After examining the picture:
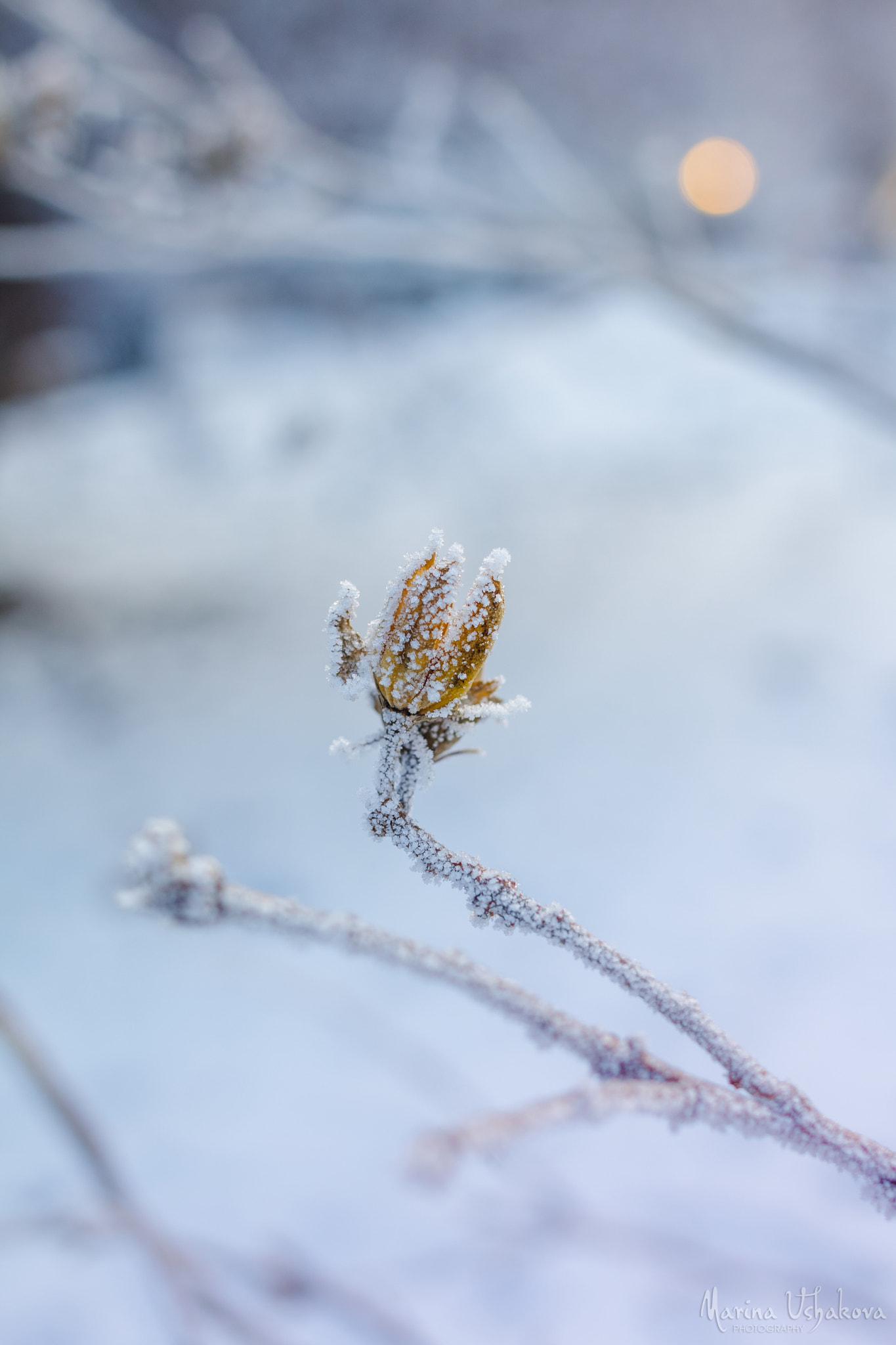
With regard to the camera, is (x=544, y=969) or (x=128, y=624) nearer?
(x=544, y=969)

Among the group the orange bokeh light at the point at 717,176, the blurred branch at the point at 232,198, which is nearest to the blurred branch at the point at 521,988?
the blurred branch at the point at 232,198

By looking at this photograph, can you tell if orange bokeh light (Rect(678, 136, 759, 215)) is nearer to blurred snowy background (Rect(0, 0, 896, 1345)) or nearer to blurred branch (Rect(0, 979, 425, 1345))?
blurred snowy background (Rect(0, 0, 896, 1345))

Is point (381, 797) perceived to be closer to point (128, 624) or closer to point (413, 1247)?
point (413, 1247)

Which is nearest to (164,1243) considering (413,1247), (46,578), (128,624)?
(413,1247)

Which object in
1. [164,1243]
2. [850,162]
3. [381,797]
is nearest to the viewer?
[381,797]

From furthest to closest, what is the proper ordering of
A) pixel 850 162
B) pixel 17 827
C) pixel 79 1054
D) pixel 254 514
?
pixel 850 162 → pixel 254 514 → pixel 17 827 → pixel 79 1054

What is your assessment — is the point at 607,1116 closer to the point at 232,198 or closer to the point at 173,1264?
the point at 173,1264

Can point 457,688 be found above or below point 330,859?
below

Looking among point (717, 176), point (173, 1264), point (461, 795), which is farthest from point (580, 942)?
point (717, 176)
